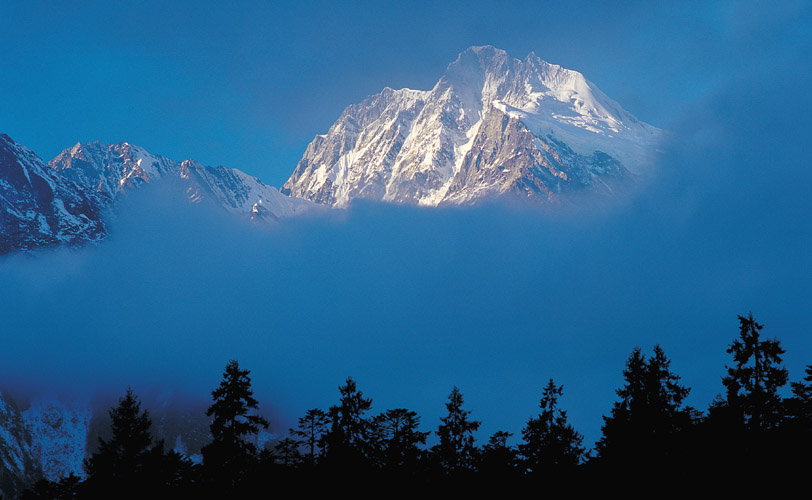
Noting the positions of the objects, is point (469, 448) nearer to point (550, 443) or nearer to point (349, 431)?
point (550, 443)

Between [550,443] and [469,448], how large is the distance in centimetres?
655

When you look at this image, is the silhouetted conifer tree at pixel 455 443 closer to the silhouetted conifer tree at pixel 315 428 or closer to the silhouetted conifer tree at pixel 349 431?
the silhouetted conifer tree at pixel 349 431

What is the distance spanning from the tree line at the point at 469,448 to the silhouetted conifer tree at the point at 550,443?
0.38 feet

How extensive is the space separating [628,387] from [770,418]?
963cm

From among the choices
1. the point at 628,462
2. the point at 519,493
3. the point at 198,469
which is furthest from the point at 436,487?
the point at 198,469

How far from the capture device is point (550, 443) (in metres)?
58.4

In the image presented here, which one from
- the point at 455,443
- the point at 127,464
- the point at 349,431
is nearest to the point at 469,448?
the point at 455,443

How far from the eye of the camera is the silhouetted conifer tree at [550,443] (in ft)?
184

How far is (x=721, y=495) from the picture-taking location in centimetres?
4109

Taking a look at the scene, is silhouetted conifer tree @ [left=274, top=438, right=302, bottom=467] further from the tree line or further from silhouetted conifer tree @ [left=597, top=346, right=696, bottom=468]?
silhouetted conifer tree @ [left=597, top=346, right=696, bottom=468]

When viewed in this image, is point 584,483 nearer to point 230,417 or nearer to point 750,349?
point 750,349

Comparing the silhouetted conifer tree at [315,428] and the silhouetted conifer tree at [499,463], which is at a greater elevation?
the silhouetted conifer tree at [315,428]

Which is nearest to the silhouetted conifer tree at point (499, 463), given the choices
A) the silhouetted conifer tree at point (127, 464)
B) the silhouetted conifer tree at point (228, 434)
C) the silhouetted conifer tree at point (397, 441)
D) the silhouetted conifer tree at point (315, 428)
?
the silhouetted conifer tree at point (397, 441)

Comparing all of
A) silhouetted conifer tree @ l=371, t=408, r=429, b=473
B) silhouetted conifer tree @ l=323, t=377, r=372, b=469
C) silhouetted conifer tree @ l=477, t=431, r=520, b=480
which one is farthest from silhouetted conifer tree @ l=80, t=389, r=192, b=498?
silhouetted conifer tree @ l=477, t=431, r=520, b=480
